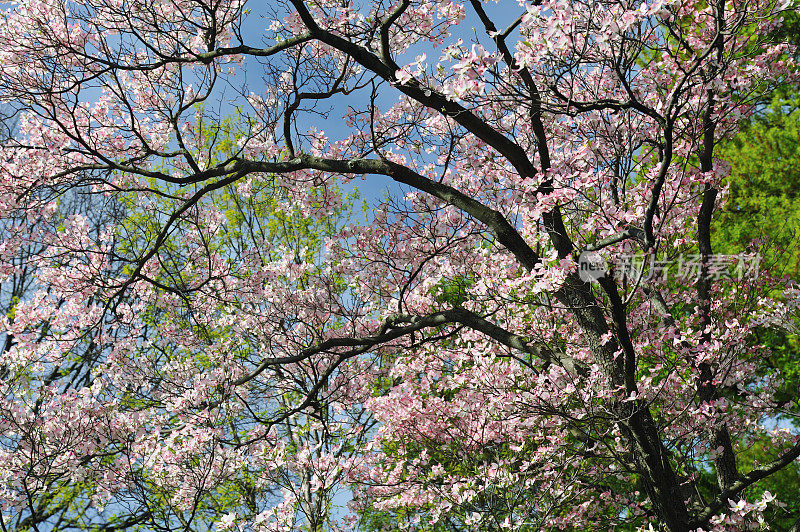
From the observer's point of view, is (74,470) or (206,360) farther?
(206,360)

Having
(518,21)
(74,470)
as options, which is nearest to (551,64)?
(518,21)

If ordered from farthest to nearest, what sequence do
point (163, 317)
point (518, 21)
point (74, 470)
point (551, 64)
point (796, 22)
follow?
1. point (163, 317)
2. point (796, 22)
3. point (74, 470)
4. point (518, 21)
5. point (551, 64)

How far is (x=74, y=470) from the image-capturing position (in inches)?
263

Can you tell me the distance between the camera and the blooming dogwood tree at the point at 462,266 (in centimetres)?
456

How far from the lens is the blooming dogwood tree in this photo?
4.56 metres

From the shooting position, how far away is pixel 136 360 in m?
9.93

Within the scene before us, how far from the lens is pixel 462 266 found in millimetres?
7336

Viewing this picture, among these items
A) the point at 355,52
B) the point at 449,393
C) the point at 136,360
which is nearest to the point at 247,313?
the point at 136,360

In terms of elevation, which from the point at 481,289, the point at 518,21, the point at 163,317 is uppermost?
the point at 163,317

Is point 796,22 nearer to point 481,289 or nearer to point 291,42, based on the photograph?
point 481,289

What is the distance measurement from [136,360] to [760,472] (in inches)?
352

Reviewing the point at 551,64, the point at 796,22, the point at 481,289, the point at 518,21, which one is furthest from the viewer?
the point at 796,22

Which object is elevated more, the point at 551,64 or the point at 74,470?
the point at 551,64

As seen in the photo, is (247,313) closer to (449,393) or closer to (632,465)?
(449,393)
